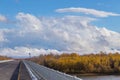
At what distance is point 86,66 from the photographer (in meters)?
141

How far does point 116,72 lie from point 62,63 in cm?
2707

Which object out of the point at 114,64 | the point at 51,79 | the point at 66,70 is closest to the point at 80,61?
the point at 66,70

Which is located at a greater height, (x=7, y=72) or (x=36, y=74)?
(x=7, y=72)

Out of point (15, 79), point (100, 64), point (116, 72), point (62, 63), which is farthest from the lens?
point (62, 63)

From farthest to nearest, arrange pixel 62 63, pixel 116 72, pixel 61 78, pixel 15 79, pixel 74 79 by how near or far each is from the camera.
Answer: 1. pixel 62 63
2. pixel 116 72
3. pixel 15 79
4. pixel 61 78
5. pixel 74 79

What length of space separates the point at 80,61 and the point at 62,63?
6839mm

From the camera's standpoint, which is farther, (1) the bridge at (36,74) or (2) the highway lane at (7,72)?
(2) the highway lane at (7,72)

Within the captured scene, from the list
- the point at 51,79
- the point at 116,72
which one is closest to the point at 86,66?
the point at 116,72

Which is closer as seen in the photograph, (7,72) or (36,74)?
(36,74)

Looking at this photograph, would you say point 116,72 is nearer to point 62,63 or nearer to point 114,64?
point 114,64

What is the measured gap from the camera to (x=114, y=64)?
137000 mm

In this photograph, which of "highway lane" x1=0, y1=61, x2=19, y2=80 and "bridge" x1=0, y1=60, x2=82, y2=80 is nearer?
"bridge" x1=0, y1=60, x2=82, y2=80

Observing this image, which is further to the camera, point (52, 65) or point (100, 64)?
point (52, 65)

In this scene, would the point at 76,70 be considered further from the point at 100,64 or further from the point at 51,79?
the point at 51,79
